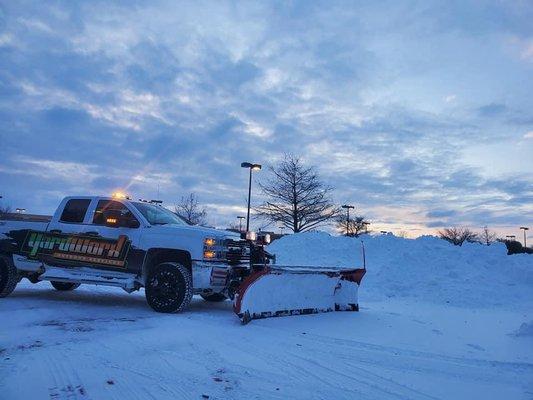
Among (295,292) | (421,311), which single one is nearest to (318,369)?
(295,292)

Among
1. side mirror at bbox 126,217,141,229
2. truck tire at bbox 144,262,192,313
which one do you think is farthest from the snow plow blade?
side mirror at bbox 126,217,141,229

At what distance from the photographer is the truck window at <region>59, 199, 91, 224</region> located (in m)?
9.52

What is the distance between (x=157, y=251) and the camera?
8.76m

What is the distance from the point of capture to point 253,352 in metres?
5.66

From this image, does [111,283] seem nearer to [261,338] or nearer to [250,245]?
[250,245]

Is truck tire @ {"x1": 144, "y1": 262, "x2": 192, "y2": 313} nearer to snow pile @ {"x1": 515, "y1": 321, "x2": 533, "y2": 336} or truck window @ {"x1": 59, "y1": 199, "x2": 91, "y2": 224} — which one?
truck window @ {"x1": 59, "y1": 199, "x2": 91, "y2": 224}

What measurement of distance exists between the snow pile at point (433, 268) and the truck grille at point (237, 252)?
4.72m

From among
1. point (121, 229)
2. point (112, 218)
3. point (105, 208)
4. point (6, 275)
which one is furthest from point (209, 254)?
point (6, 275)

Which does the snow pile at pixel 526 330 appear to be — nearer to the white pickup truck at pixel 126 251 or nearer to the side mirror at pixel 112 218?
the white pickup truck at pixel 126 251

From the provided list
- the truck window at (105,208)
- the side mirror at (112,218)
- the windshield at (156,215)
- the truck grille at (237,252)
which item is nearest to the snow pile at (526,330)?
the truck grille at (237,252)

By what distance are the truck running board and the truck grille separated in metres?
1.74

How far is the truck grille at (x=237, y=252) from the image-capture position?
881 centimetres

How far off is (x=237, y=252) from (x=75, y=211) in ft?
10.9

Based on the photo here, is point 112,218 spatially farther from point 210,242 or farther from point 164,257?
point 210,242
